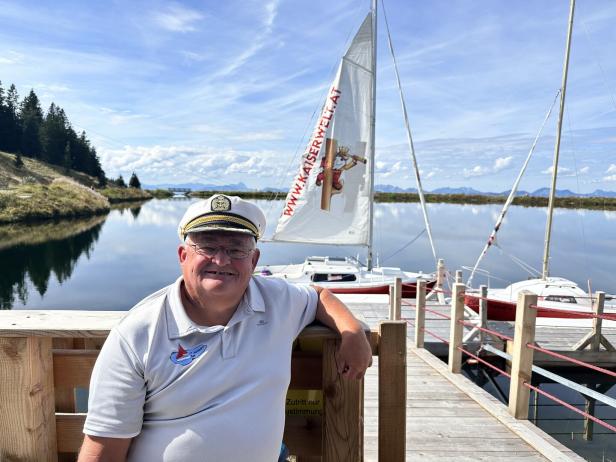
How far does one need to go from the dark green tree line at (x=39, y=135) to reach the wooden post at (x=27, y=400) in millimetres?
89866

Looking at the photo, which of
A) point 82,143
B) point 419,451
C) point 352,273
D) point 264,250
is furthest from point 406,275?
point 82,143

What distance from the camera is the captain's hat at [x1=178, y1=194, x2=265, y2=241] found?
169 cm

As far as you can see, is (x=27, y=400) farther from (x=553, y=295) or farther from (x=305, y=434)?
(x=553, y=295)

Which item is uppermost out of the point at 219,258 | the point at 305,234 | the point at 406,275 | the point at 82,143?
the point at 82,143

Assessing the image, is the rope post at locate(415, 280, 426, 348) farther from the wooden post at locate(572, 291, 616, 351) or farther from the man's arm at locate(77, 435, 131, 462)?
the man's arm at locate(77, 435, 131, 462)

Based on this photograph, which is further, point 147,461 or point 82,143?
point 82,143

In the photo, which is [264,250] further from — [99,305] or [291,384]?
[291,384]

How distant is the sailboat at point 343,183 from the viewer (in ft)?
43.6

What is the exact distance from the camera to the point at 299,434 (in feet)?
6.33

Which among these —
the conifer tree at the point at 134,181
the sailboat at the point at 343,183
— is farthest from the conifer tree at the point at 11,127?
the sailboat at the point at 343,183

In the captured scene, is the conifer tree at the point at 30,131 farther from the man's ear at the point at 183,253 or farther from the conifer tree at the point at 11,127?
the man's ear at the point at 183,253

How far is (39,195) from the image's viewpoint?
165ft

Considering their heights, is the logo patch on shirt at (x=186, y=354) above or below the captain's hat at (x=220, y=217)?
below

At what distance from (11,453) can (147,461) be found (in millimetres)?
678
